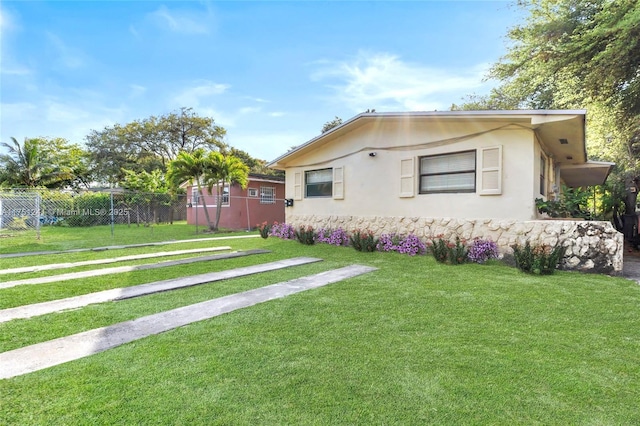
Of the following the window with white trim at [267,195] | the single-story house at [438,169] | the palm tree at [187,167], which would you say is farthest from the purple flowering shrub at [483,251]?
the window with white trim at [267,195]

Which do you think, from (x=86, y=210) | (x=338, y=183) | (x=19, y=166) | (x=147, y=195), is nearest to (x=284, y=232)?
(x=338, y=183)

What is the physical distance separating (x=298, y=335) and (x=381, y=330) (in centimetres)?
82

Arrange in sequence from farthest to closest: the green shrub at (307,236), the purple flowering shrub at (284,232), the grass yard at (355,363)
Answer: the purple flowering shrub at (284,232), the green shrub at (307,236), the grass yard at (355,363)

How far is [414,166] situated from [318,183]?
3.53 meters

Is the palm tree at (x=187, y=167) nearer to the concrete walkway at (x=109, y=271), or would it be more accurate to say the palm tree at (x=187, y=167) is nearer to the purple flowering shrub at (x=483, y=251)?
the concrete walkway at (x=109, y=271)

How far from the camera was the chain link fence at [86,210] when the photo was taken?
12.4 m

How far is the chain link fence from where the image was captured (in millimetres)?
12447

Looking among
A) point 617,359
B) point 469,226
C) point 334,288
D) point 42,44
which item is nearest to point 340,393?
point 617,359

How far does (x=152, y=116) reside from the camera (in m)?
28.6

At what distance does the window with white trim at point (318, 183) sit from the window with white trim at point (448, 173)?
313 centimetres

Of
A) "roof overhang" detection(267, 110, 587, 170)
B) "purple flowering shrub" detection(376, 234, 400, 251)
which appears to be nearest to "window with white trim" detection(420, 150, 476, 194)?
"roof overhang" detection(267, 110, 587, 170)

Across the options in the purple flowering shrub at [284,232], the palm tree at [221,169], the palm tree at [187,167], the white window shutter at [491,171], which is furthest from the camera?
the palm tree at [221,169]

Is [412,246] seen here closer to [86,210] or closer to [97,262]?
[97,262]

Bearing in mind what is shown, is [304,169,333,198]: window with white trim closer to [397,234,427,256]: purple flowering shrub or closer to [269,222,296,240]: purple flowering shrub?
[269,222,296,240]: purple flowering shrub
